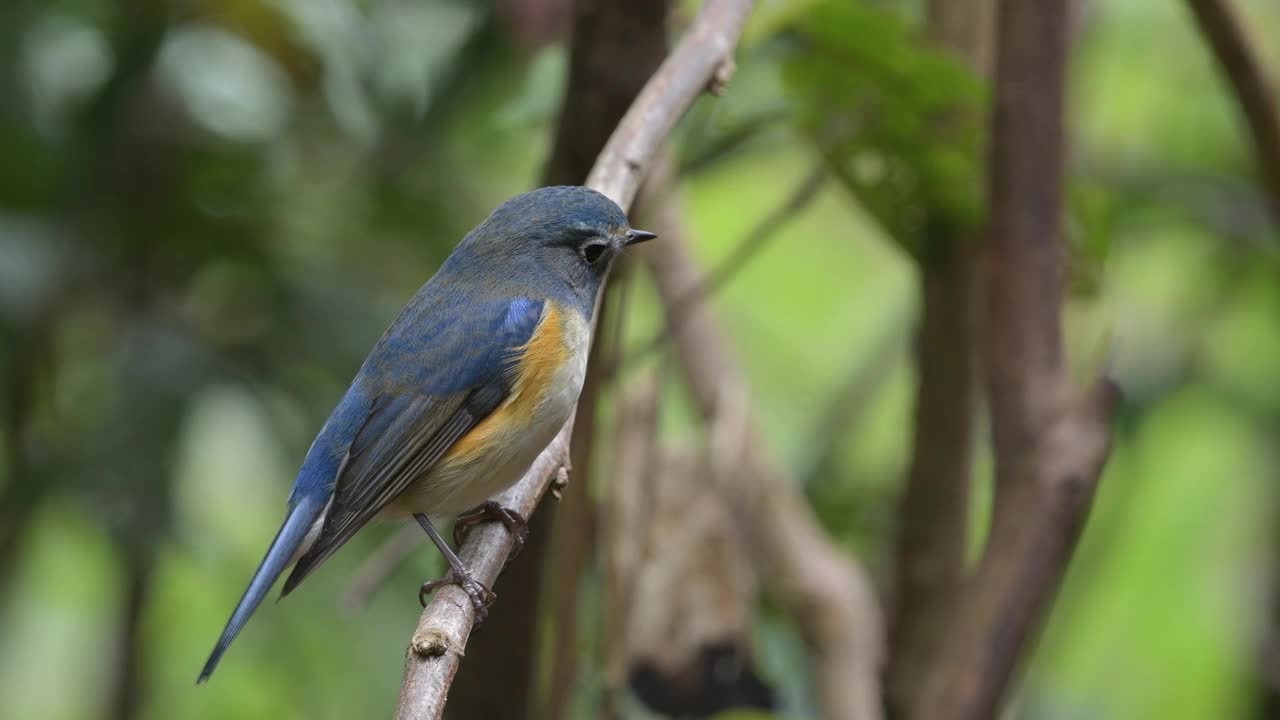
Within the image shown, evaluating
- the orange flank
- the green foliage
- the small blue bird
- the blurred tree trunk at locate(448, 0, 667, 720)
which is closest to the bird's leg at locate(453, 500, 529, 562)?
the small blue bird

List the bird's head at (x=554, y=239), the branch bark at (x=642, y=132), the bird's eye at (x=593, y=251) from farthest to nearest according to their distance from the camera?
the bird's eye at (x=593, y=251)
the bird's head at (x=554, y=239)
the branch bark at (x=642, y=132)

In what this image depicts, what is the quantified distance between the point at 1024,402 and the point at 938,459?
78cm

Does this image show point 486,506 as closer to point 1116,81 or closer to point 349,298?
point 349,298

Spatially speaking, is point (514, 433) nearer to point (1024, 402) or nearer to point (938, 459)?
point (1024, 402)

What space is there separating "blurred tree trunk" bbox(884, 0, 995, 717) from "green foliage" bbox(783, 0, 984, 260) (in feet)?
0.52

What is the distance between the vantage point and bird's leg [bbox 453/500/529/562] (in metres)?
2.86

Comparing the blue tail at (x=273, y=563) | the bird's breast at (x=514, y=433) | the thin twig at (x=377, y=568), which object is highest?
the blue tail at (x=273, y=563)

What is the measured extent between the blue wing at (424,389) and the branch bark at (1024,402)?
104cm

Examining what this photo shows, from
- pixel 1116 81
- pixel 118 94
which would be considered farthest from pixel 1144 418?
pixel 118 94

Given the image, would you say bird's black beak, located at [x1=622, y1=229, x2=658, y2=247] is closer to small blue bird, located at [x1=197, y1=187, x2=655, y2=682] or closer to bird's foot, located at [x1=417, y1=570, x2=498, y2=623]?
small blue bird, located at [x1=197, y1=187, x2=655, y2=682]

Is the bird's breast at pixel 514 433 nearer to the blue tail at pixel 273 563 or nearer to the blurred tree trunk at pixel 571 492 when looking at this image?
the blue tail at pixel 273 563

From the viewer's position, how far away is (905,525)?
409 cm

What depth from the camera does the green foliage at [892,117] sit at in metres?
3.53

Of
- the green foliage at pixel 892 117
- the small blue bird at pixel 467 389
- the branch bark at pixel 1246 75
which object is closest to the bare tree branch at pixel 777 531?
the green foliage at pixel 892 117
